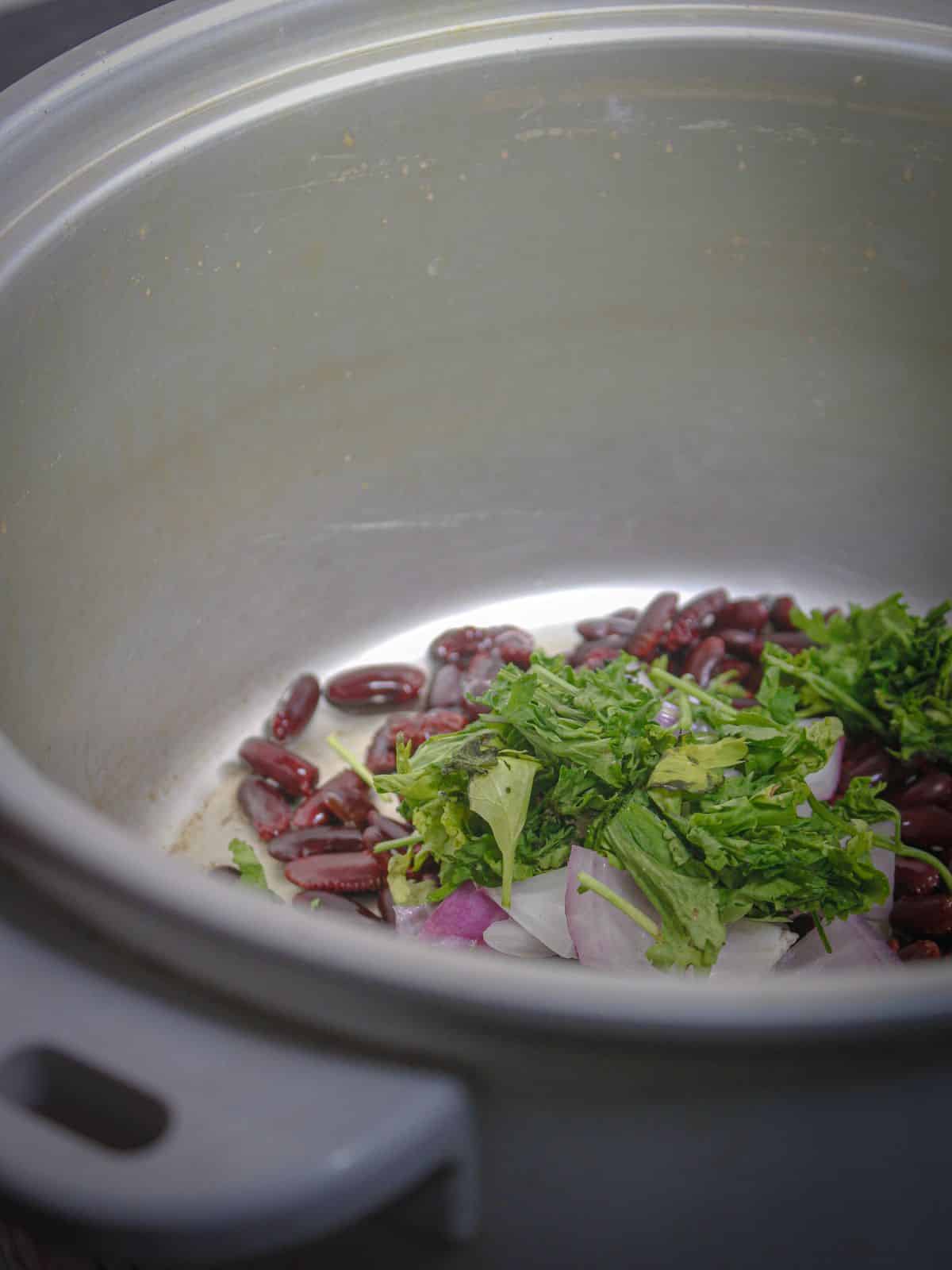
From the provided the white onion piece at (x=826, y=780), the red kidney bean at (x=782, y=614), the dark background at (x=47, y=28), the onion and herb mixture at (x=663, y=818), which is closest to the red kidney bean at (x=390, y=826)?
the onion and herb mixture at (x=663, y=818)

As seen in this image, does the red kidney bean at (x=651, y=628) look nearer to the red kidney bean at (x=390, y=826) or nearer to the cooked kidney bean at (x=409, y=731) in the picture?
the cooked kidney bean at (x=409, y=731)

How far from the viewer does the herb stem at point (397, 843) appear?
3.25ft

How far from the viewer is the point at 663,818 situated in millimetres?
906

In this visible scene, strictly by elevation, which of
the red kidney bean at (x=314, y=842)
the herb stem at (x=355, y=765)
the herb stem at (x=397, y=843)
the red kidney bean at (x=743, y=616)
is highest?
the red kidney bean at (x=743, y=616)

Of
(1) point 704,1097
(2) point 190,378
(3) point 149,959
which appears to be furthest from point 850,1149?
(2) point 190,378

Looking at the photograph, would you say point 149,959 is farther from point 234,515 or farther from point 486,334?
point 486,334

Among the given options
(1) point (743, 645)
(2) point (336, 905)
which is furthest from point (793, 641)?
(2) point (336, 905)

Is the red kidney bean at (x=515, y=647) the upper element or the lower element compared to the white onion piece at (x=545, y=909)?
upper

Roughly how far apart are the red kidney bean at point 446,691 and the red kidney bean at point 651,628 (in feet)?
0.57

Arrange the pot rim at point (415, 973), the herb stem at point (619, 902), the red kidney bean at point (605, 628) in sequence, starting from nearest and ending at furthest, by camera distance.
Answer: the pot rim at point (415, 973) → the herb stem at point (619, 902) → the red kidney bean at point (605, 628)

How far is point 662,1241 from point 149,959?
243 mm

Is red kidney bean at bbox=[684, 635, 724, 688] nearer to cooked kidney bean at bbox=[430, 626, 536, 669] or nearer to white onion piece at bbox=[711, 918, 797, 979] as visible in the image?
cooked kidney bean at bbox=[430, 626, 536, 669]

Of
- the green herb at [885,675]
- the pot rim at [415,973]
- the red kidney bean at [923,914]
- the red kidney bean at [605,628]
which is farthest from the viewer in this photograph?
the red kidney bean at [605,628]

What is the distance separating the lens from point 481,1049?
464mm
